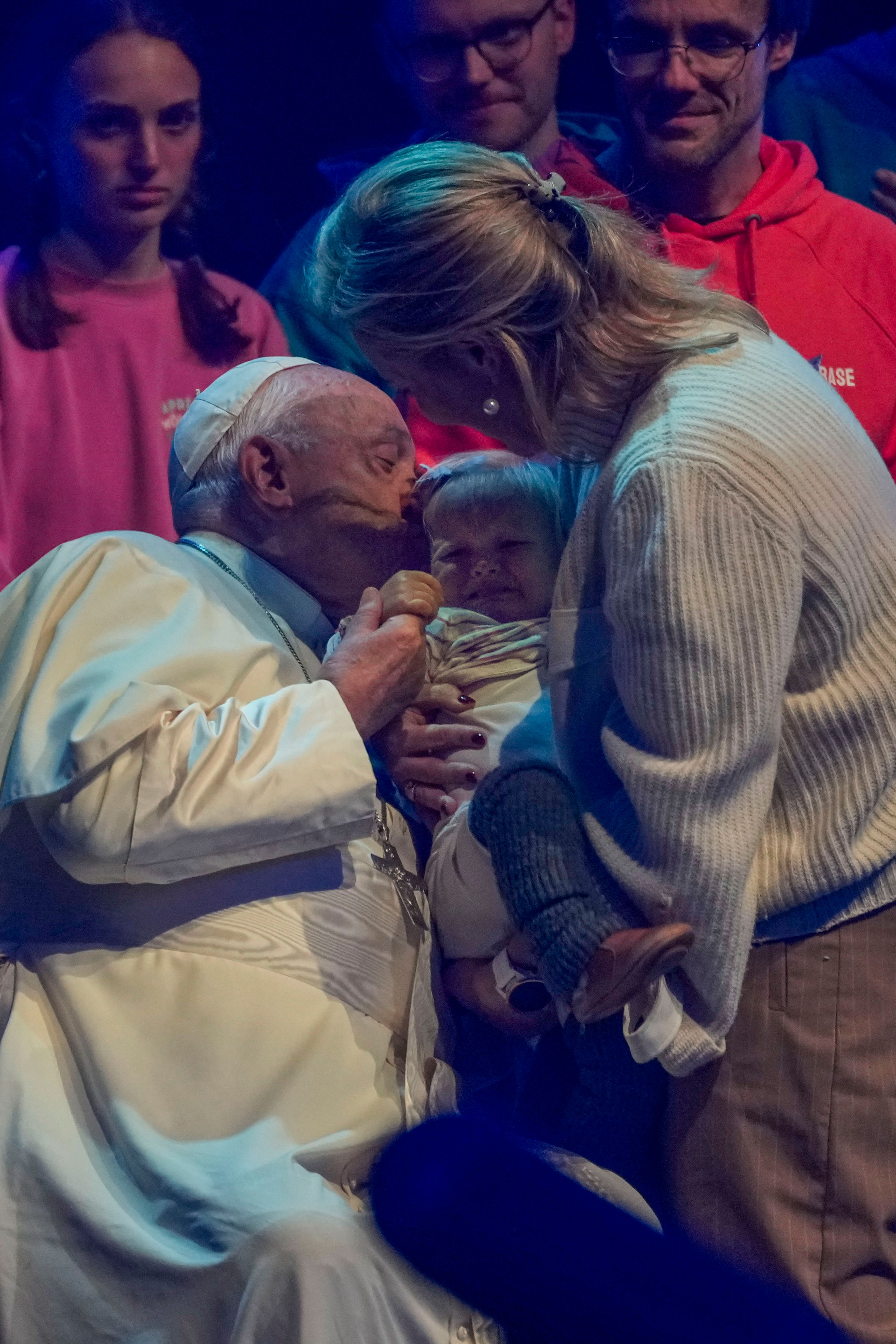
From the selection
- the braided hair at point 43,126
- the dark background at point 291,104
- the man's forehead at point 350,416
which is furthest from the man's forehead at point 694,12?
the man's forehead at point 350,416

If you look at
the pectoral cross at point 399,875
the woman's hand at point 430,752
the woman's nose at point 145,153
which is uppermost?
the woman's nose at point 145,153

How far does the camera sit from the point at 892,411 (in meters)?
3.14

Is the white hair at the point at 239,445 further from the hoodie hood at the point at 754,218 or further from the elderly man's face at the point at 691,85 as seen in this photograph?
the elderly man's face at the point at 691,85

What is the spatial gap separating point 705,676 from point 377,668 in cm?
77

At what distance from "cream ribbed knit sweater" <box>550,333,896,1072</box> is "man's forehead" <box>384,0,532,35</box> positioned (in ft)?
5.68

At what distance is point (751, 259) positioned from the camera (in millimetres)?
3240

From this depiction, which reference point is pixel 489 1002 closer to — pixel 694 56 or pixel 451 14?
pixel 694 56

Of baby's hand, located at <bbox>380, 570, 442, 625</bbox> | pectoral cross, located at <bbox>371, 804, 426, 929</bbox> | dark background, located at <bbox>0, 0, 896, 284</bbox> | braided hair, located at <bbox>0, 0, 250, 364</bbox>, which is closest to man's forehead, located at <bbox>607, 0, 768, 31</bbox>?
dark background, located at <bbox>0, 0, 896, 284</bbox>

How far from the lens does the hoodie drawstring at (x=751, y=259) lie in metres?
3.21

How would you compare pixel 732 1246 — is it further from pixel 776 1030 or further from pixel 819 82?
pixel 819 82

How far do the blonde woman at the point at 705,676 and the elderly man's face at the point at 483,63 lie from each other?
4.64ft

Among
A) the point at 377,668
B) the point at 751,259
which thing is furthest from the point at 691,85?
the point at 377,668

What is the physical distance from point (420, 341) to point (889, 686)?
2.66 feet

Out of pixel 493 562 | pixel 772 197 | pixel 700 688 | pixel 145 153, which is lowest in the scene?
pixel 493 562
